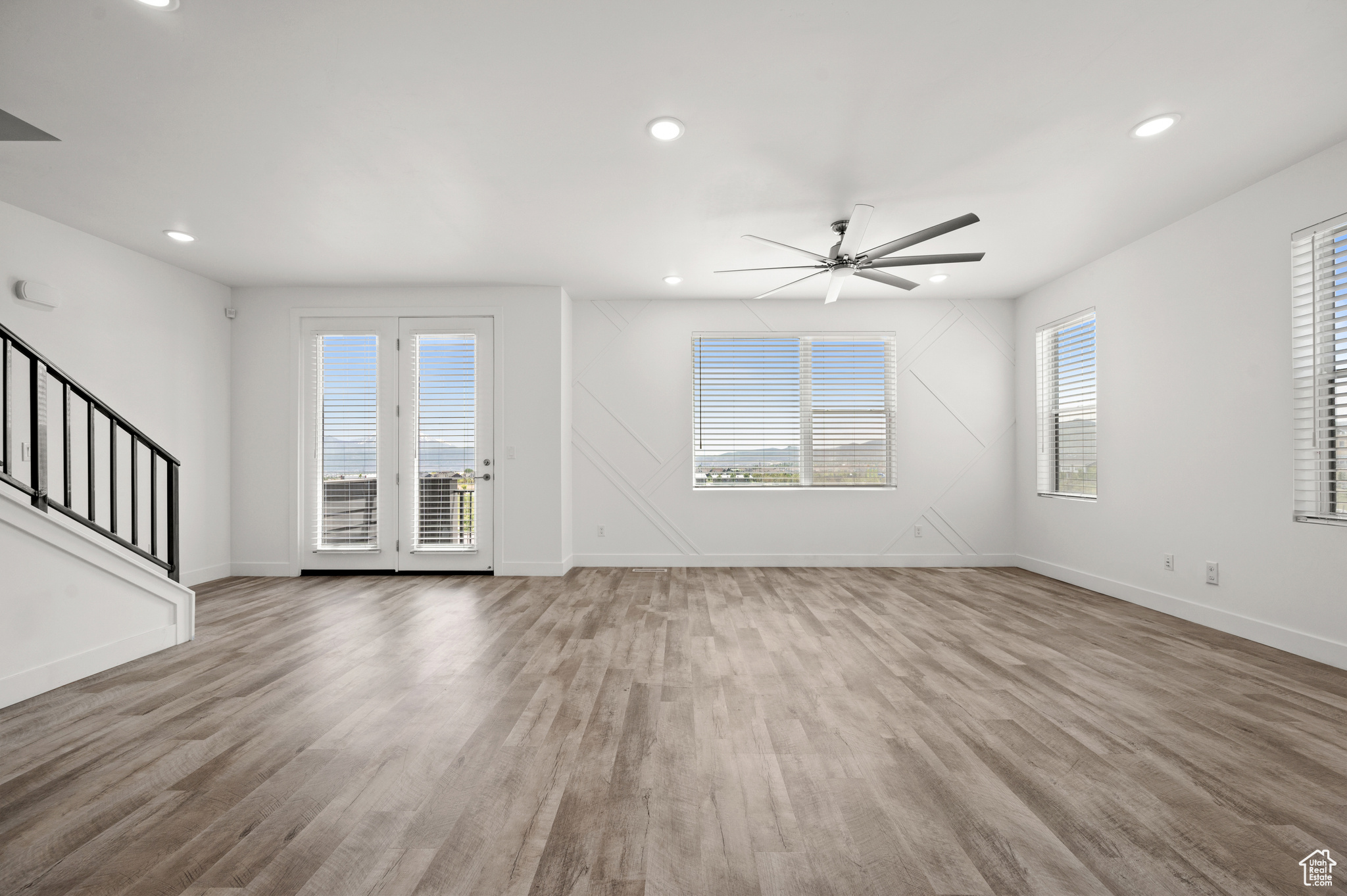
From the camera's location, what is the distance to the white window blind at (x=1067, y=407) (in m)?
5.20

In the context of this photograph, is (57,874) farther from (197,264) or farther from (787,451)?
(787,451)

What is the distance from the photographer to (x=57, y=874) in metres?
1.53

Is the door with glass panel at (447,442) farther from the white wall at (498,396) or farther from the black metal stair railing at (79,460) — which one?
the black metal stair railing at (79,460)

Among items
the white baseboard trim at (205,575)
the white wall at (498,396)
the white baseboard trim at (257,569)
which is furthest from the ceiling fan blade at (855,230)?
the white baseboard trim at (205,575)

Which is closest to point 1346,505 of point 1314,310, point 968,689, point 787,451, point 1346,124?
point 1314,310

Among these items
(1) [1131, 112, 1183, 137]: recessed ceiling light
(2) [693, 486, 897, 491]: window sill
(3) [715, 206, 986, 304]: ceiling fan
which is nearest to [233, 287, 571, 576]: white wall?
(2) [693, 486, 897, 491]: window sill

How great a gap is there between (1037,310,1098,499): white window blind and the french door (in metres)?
5.30

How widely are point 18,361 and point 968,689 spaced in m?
5.76

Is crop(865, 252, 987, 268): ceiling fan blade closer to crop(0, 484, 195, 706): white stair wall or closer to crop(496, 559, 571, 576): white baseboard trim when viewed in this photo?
crop(496, 559, 571, 576): white baseboard trim

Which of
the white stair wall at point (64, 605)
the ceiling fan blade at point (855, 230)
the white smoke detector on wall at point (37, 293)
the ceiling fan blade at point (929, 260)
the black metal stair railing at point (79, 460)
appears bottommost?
the white stair wall at point (64, 605)

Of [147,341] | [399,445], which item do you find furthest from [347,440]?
[147,341]

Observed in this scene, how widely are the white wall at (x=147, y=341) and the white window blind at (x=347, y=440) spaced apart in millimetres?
833

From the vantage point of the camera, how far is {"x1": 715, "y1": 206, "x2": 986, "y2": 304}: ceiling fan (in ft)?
11.0

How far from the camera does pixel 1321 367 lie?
3.30 m
